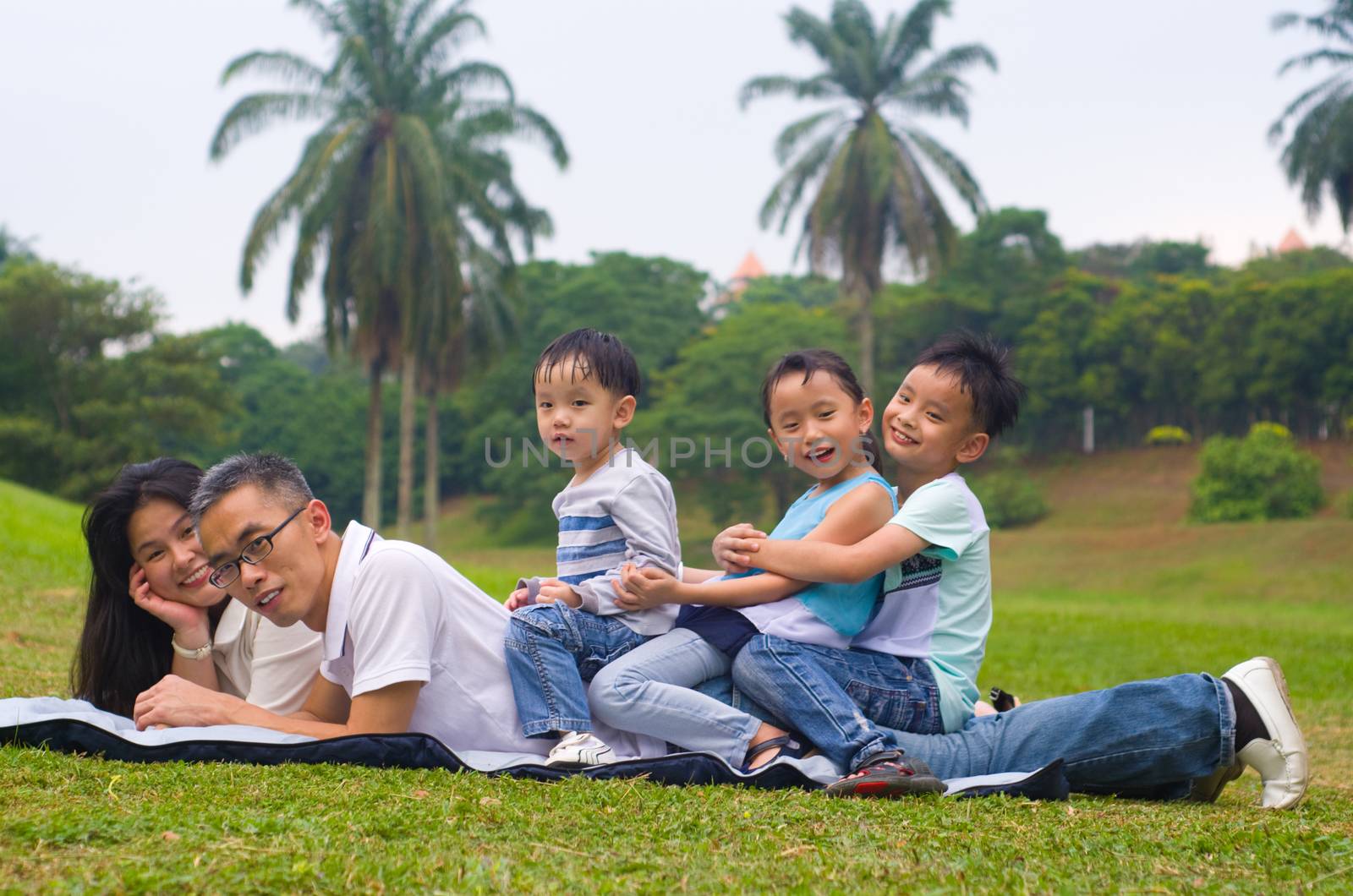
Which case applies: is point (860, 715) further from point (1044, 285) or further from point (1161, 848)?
point (1044, 285)

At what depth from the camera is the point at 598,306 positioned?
159ft

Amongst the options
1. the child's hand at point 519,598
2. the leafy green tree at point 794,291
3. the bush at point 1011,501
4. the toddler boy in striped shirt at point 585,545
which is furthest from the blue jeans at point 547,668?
the leafy green tree at point 794,291

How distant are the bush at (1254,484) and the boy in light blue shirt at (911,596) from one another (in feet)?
121

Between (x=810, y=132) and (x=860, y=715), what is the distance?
96.0 feet

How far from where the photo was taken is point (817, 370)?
3.93 meters

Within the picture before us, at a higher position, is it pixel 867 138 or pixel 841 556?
pixel 867 138

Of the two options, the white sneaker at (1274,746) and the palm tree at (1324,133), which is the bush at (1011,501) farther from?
the white sneaker at (1274,746)

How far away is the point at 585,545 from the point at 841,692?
924mm

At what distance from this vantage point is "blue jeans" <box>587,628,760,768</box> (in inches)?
144

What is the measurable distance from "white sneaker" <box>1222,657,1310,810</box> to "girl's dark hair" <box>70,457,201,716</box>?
333cm

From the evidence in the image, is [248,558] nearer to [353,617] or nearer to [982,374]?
[353,617]

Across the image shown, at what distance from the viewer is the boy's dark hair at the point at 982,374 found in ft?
13.2

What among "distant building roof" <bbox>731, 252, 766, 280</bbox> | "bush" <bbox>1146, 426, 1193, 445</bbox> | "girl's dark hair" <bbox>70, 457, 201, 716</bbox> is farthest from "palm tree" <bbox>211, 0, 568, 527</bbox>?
"distant building roof" <bbox>731, 252, 766, 280</bbox>

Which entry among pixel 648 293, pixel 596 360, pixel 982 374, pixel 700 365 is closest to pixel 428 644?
pixel 596 360
